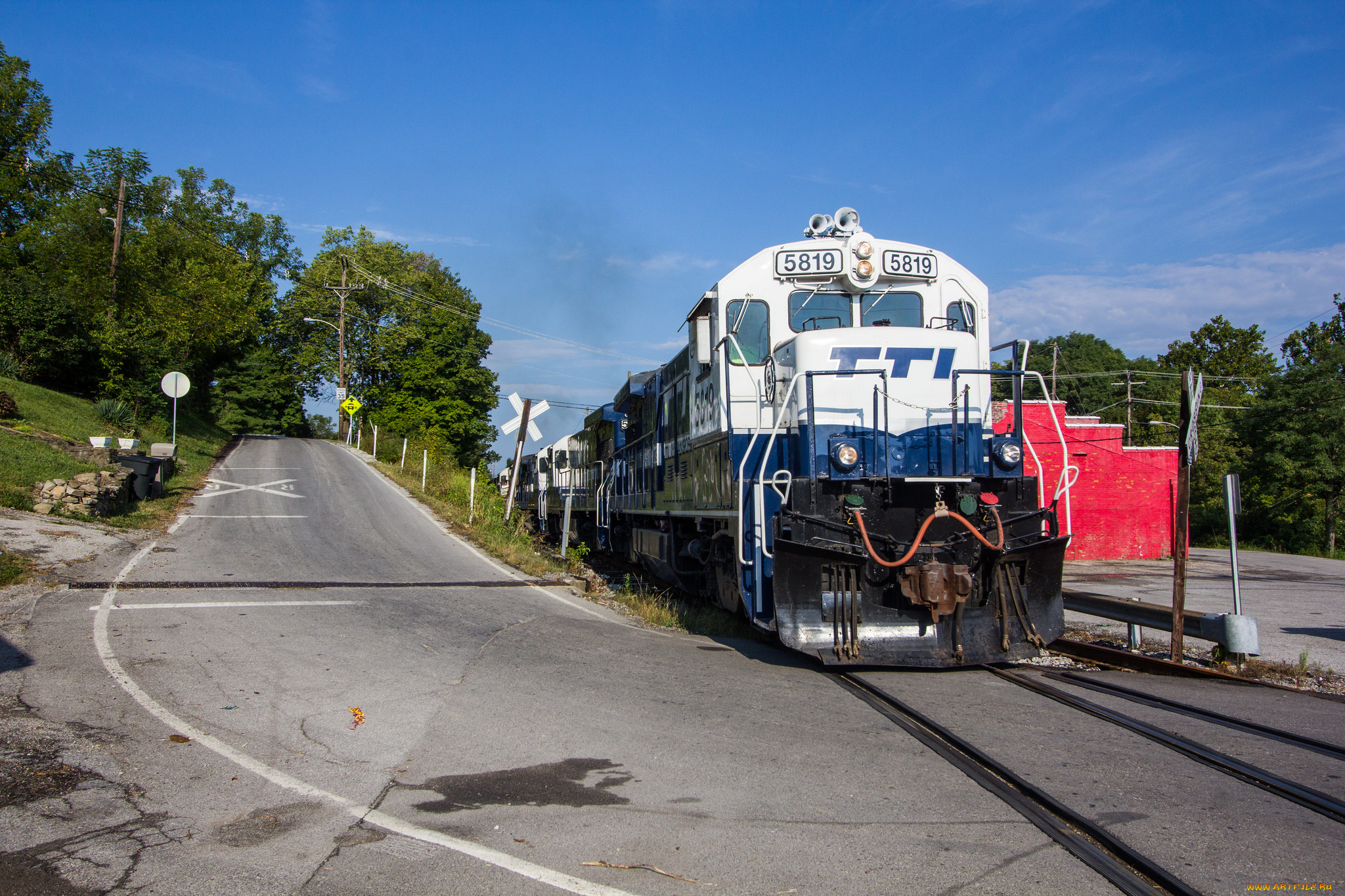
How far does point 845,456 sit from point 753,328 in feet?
6.19

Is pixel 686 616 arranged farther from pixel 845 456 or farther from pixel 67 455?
pixel 67 455

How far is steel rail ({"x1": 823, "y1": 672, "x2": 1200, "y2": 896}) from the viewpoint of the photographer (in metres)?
3.09

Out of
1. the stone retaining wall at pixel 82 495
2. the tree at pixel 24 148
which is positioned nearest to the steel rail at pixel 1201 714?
the stone retaining wall at pixel 82 495

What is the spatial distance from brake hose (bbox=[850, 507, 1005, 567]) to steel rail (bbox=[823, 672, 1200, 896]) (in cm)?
126

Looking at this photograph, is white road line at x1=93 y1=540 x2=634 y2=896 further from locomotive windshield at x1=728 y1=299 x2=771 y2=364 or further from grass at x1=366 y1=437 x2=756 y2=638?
locomotive windshield at x1=728 y1=299 x2=771 y2=364

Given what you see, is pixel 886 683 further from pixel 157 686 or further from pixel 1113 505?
pixel 1113 505

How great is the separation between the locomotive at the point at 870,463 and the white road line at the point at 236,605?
4281 millimetres

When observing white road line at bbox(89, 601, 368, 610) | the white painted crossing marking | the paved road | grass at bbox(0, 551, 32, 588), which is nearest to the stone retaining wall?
grass at bbox(0, 551, 32, 588)

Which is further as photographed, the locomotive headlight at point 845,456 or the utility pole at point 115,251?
the utility pole at point 115,251

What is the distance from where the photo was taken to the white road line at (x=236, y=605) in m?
Result: 8.23

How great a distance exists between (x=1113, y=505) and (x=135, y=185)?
37045mm

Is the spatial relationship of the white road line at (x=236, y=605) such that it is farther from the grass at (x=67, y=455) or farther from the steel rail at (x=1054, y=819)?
the grass at (x=67, y=455)

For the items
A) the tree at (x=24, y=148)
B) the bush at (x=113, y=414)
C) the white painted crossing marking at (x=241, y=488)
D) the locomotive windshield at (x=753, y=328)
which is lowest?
the white painted crossing marking at (x=241, y=488)

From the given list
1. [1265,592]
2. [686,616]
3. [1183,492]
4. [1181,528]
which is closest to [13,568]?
[686,616]
